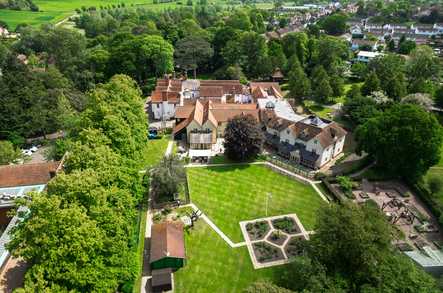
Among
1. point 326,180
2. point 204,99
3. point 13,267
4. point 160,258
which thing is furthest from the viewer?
point 204,99

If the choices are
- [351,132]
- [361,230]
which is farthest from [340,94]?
[361,230]

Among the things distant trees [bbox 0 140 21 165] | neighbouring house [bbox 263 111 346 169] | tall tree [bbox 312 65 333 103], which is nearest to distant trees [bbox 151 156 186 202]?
neighbouring house [bbox 263 111 346 169]

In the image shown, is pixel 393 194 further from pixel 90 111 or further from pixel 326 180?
pixel 90 111

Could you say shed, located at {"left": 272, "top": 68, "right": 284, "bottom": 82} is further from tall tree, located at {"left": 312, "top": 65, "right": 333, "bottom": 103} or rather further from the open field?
the open field

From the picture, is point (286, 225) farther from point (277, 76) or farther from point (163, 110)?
point (277, 76)

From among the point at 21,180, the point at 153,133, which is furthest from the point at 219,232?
the point at 153,133

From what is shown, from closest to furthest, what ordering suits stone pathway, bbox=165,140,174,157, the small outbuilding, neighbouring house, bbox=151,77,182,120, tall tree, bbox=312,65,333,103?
the small outbuilding < stone pathway, bbox=165,140,174,157 < neighbouring house, bbox=151,77,182,120 < tall tree, bbox=312,65,333,103
